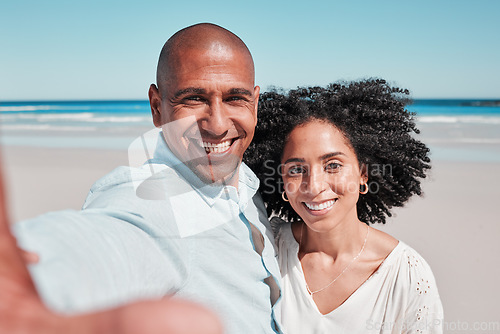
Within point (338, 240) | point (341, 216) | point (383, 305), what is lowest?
point (383, 305)

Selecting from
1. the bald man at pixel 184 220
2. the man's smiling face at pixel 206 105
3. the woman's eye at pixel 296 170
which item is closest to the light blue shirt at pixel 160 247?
the bald man at pixel 184 220

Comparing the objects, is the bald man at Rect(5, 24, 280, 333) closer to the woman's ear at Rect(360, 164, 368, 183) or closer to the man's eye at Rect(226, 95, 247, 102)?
the man's eye at Rect(226, 95, 247, 102)

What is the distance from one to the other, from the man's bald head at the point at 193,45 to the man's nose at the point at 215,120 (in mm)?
262

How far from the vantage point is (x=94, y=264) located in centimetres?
92

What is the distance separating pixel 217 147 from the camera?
7.26 feet

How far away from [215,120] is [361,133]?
48.9 inches

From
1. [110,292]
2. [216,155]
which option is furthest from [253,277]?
[110,292]

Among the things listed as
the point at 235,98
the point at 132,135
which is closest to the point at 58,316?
the point at 235,98

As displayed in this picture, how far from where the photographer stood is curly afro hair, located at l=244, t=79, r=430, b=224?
2.84 meters

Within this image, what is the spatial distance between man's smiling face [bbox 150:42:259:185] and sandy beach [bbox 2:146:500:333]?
83 centimetres

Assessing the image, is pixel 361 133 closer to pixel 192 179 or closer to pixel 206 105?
pixel 206 105

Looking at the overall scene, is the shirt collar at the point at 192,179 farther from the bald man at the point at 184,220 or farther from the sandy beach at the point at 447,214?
the sandy beach at the point at 447,214

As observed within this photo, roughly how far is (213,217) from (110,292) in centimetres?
104

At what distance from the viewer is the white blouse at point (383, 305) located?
2537 millimetres
